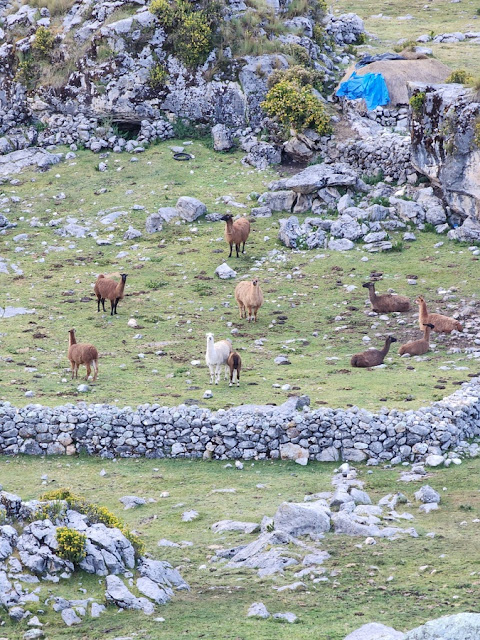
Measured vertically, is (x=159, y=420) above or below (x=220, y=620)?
below

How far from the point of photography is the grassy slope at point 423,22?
47338mm

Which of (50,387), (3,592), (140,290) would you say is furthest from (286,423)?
(140,290)

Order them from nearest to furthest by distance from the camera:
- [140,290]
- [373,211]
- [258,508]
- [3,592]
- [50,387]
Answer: [3,592]
[258,508]
[50,387]
[140,290]
[373,211]

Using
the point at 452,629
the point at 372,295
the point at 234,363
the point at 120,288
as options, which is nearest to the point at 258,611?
the point at 452,629

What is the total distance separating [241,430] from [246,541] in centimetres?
438

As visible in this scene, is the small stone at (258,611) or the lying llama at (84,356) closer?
the small stone at (258,611)

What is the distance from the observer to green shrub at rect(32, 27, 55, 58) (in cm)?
4516

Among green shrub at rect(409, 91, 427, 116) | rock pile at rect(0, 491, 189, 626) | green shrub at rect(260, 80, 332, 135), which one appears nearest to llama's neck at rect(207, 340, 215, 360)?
rock pile at rect(0, 491, 189, 626)

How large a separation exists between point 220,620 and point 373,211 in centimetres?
A: 2303

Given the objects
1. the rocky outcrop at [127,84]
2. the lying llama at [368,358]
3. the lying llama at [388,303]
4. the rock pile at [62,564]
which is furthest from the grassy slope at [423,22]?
the rock pile at [62,564]

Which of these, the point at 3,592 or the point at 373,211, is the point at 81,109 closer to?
the point at 373,211

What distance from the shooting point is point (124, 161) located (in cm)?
4131

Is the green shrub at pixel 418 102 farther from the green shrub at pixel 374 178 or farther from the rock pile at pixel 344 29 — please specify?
the rock pile at pixel 344 29

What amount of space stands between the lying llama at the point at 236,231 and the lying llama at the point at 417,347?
9.58 m
